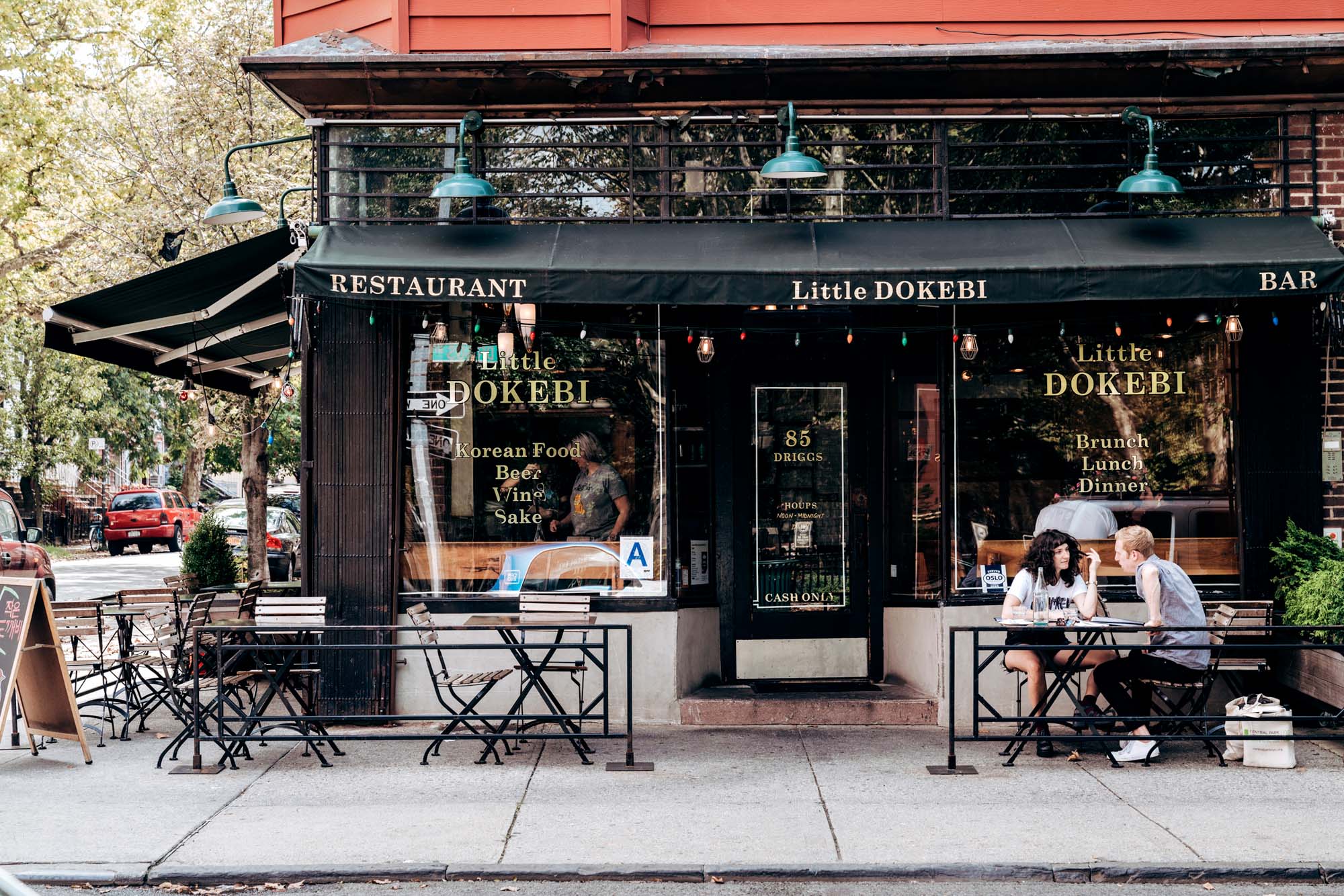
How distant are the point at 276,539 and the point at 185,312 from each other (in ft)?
39.8

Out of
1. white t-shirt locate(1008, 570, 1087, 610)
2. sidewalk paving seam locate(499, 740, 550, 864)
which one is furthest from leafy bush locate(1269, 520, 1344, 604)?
sidewalk paving seam locate(499, 740, 550, 864)

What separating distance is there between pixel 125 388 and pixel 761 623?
31948 millimetres

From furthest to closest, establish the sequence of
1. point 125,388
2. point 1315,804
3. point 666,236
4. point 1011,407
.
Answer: point 125,388, point 1011,407, point 666,236, point 1315,804

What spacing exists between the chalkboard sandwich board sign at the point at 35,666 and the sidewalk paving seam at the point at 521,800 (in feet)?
9.97

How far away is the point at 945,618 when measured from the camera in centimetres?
901

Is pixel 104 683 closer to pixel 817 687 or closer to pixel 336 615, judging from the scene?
pixel 336 615

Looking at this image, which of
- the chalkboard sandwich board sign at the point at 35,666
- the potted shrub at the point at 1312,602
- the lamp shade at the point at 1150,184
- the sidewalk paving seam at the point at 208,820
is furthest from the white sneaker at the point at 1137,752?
the chalkboard sandwich board sign at the point at 35,666

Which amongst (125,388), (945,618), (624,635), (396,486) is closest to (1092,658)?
(945,618)

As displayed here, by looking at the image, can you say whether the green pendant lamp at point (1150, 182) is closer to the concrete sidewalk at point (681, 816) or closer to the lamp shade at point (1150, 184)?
the lamp shade at point (1150, 184)

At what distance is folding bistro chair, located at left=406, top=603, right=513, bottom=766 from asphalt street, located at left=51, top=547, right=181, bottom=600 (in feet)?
34.0

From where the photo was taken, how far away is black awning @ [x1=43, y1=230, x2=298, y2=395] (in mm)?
9438

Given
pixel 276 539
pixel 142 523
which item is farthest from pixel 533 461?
pixel 142 523

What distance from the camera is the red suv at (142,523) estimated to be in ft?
101

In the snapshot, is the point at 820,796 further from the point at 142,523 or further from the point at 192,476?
the point at 192,476
